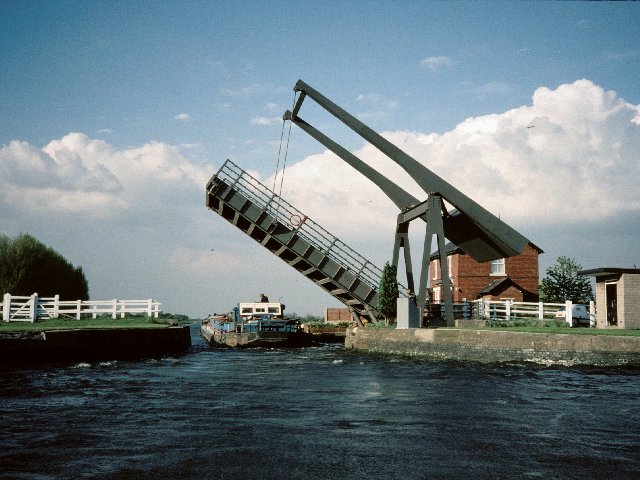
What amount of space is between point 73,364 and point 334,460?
12383 mm

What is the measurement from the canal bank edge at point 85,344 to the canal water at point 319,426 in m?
2.53

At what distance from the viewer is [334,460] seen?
5.65m

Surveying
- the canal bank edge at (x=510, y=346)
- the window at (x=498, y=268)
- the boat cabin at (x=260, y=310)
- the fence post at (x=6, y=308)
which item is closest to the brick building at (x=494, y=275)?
the window at (x=498, y=268)

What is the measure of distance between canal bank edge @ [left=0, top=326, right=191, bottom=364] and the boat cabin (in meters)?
6.98

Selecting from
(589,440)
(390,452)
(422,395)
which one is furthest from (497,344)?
(390,452)

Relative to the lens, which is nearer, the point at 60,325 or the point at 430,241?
the point at 430,241

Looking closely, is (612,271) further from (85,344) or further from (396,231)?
(85,344)

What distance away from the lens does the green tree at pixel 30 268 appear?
3897 cm

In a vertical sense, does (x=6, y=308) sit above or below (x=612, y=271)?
below

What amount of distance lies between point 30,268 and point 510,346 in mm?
35008

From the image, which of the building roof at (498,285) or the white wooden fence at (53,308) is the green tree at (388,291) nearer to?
the white wooden fence at (53,308)

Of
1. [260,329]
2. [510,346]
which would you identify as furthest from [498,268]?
[510,346]

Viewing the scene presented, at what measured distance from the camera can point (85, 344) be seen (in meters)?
17.3

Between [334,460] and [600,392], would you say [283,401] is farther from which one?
[600,392]
